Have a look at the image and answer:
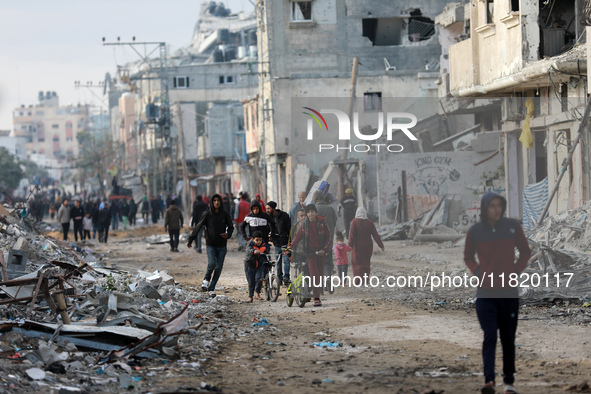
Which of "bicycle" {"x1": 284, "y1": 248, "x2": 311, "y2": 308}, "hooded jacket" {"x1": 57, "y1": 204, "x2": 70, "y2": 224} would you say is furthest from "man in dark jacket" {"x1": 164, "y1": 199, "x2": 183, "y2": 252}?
"bicycle" {"x1": 284, "y1": 248, "x2": 311, "y2": 308}

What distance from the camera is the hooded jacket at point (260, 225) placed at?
1398 centimetres

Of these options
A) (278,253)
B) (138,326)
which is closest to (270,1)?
(278,253)

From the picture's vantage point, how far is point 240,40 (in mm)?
86750

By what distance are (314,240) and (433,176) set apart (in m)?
13.6

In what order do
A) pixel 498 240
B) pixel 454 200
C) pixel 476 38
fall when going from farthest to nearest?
pixel 454 200, pixel 476 38, pixel 498 240

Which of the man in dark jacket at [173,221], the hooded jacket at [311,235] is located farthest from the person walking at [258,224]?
the man in dark jacket at [173,221]

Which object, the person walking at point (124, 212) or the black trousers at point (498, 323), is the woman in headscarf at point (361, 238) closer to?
the black trousers at point (498, 323)

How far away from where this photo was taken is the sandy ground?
286 inches

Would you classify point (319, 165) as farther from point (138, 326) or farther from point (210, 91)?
point (210, 91)

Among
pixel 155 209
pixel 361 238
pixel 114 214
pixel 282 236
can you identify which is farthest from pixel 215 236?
pixel 155 209

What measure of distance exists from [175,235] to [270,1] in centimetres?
1734

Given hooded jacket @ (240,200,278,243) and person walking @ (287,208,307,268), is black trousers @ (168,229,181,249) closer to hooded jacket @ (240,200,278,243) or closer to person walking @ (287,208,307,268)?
hooded jacket @ (240,200,278,243)

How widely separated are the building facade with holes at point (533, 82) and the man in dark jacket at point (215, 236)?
725 cm

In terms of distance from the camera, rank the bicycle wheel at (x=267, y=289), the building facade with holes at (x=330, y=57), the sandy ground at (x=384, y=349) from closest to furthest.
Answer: the sandy ground at (x=384, y=349) < the bicycle wheel at (x=267, y=289) < the building facade with holes at (x=330, y=57)
